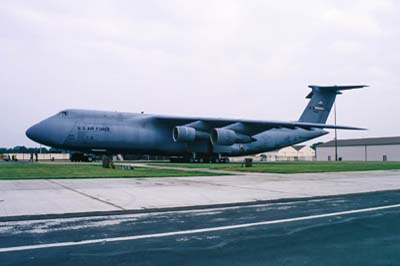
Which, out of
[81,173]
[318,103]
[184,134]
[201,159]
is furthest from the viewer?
[318,103]

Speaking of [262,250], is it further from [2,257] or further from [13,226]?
[13,226]

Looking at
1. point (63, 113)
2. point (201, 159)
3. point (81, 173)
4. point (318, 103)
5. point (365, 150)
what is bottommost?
point (81, 173)

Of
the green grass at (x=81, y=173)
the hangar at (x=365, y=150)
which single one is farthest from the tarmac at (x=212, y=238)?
the hangar at (x=365, y=150)

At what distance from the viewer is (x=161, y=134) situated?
34.8 m

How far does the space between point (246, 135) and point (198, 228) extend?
98.6 ft

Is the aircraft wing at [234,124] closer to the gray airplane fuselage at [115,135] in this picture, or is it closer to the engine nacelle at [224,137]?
the gray airplane fuselage at [115,135]

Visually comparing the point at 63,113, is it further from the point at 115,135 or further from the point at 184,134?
the point at 184,134

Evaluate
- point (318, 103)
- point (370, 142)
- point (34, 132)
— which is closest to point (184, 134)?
point (34, 132)

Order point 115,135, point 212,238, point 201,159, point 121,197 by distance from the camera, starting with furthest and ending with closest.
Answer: point 201,159
point 115,135
point 121,197
point 212,238

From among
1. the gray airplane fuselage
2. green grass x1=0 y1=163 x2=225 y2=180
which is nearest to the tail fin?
the gray airplane fuselage

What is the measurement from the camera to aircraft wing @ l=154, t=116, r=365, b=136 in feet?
113

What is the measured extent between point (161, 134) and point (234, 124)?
647 cm

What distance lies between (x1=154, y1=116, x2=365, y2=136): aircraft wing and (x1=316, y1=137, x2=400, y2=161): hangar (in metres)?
46.9

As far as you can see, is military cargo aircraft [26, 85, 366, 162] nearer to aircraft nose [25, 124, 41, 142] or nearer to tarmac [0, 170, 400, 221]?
aircraft nose [25, 124, 41, 142]
